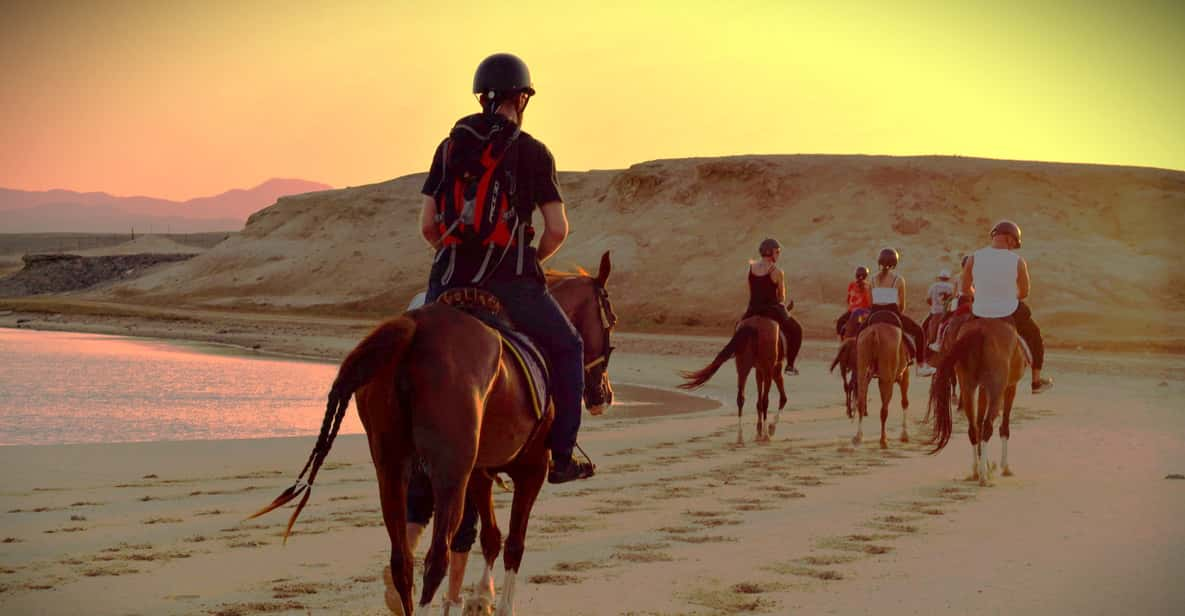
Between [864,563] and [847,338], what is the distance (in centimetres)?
1064

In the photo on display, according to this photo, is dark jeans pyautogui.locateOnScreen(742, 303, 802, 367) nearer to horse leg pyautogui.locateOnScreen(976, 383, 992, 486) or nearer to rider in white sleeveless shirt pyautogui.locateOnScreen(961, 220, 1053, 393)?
horse leg pyautogui.locateOnScreen(976, 383, 992, 486)

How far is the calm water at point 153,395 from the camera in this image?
1906cm

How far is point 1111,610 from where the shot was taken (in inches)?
288

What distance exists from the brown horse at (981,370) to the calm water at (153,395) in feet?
32.2

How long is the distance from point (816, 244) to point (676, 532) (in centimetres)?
6356

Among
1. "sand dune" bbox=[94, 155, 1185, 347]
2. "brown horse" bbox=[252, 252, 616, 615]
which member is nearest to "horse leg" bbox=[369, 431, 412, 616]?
"brown horse" bbox=[252, 252, 616, 615]

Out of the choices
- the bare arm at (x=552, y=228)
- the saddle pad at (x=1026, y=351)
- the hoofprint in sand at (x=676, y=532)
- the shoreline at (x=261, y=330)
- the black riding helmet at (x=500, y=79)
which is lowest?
the shoreline at (x=261, y=330)

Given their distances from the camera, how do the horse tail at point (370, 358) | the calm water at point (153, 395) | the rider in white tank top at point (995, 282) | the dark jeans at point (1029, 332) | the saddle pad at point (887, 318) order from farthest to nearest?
1. the calm water at point (153, 395)
2. the saddle pad at point (887, 318)
3. the dark jeans at point (1029, 332)
4. the rider in white tank top at point (995, 282)
5. the horse tail at point (370, 358)

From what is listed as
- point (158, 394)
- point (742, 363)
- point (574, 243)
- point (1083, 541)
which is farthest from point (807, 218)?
point (1083, 541)

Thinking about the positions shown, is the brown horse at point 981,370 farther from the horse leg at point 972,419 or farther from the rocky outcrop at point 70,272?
the rocky outcrop at point 70,272

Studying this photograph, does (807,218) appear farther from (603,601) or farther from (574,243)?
(603,601)

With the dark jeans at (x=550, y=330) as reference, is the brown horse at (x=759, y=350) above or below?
below

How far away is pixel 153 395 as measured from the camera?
24.8 metres

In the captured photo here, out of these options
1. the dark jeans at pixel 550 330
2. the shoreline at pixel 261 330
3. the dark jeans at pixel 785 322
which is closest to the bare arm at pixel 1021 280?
the dark jeans at pixel 785 322
